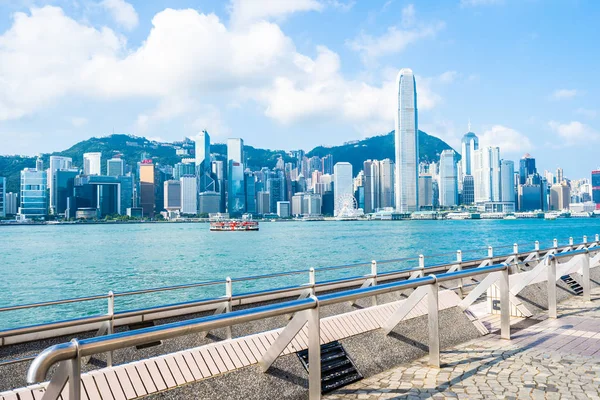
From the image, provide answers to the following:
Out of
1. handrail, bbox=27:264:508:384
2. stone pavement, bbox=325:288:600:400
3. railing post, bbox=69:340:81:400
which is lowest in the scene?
stone pavement, bbox=325:288:600:400

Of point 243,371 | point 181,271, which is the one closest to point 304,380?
point 243,371

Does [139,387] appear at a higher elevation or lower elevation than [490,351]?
higher

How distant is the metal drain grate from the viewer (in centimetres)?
480

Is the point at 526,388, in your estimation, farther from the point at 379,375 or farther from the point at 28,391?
the point at 28,391

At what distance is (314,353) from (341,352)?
993 millimetres

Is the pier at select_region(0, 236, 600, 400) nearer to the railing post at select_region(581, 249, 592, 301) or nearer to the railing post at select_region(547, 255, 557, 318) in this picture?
the railing post at select_region(547, 255, 557, 318)


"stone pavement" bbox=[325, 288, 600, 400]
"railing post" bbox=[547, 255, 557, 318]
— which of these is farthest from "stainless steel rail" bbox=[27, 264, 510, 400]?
"railing post" bbox=[547, 255, 557, 318]

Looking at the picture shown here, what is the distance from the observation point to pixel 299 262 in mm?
53406

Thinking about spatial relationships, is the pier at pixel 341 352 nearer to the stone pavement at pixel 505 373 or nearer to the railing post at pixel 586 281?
the stone pavement at pixel 505 373

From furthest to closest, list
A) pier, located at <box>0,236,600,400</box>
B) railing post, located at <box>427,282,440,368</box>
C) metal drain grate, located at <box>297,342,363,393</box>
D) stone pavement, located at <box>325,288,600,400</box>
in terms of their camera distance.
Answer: railing post, located at <box>427,282,440,368</box> < metal drain grate, located at <box>297,342,363,393</box> < stone pavement, located at <box>325,288,600,400</box> < pier, located at <box>0,236,600,400</box>

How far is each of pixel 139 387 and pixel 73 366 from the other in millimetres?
1101

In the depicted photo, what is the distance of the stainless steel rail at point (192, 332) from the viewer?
2.77 meters

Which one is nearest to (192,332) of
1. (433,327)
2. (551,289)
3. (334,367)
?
(334,367)

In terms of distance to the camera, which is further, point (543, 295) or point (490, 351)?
point (543, 295)
